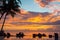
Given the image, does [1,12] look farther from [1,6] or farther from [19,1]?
[19,1]

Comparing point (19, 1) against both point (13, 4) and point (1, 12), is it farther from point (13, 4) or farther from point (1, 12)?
point (1, 12)

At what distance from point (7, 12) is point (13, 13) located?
1332 mm

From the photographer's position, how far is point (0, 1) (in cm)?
5381

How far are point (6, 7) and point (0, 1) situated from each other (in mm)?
1833

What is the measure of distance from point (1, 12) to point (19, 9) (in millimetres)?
4045

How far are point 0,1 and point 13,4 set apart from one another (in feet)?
9.32

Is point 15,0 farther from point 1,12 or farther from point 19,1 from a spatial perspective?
point 1,12

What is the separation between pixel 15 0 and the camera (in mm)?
53594

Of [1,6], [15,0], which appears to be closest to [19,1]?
[15,0]

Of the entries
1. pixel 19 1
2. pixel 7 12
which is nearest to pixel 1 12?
pixel 7 12

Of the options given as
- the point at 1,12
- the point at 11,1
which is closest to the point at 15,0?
the point at 11,1

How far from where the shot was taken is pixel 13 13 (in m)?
55.5

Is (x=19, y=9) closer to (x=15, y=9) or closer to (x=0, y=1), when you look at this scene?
(x=15, y=9)

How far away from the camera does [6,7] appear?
54344 millimetres
